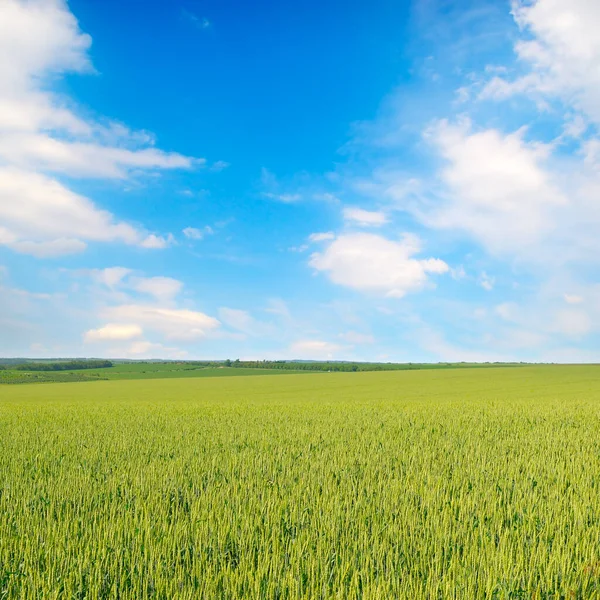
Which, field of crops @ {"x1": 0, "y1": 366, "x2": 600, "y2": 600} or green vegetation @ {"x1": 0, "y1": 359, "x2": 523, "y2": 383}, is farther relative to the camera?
green vegetation @ {"x1": 0, "y1": 359, "x2": 523, "y2": 383}

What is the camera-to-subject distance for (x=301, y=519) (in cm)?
570

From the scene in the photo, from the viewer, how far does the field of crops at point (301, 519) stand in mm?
4238

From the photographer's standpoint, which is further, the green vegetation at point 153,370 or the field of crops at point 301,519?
the green vegetation at point 153,370

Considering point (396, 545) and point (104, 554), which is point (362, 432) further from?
point (104, 554)

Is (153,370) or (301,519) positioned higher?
(301,519)

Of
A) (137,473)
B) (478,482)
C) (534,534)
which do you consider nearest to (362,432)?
(478,482)

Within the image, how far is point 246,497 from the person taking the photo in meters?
6.82

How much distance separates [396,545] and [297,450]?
594 centimetres

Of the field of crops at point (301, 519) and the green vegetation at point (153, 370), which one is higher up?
the field of crops at point (301, 519)

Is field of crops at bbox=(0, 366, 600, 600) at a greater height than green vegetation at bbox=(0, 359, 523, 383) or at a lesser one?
greater

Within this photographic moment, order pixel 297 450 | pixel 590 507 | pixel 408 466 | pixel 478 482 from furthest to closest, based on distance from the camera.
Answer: pixel 297 450 < pixel 408 466 < pixel 478 482 < pixel 590 507

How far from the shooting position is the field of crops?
4.24 metres

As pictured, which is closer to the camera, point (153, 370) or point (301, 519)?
point (301, 519)

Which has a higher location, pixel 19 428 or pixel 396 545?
pixel 396 545
